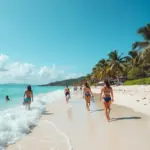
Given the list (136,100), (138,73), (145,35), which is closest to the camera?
(136,100)

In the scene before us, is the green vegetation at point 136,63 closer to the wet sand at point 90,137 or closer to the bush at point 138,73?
the bush at point 138,73

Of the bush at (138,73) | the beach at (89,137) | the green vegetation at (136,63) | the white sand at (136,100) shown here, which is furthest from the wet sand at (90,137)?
the bush at (138,73)

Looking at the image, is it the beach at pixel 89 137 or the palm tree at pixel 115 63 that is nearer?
the beach at pixel 89 137

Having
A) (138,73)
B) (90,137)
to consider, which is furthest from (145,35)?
(90,137)

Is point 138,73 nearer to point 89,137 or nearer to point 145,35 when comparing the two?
point 145,35

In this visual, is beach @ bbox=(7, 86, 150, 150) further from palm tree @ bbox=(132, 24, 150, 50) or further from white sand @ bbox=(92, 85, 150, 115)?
palm tree @ bbox=(132, 24, 150, 50)

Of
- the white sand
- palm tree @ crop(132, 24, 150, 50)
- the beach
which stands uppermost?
palm tree @ crop(132, 24, 150, 50)

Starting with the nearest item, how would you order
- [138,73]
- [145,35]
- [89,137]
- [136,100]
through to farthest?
1. [89,137]
2. [136,100]
3. [145,35]
4. [138,73]

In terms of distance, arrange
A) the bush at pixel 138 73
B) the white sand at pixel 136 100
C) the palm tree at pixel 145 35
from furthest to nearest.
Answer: the bush at pixel 138 73 < the palm tree at pixel 145 35 < the white sand at pixel 136 100

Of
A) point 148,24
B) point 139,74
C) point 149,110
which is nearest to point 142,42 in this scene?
point 148,24

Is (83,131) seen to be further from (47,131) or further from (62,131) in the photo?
(47,131)

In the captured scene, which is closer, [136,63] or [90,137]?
[90,137]

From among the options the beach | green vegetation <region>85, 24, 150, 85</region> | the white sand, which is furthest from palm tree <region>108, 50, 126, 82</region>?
the beach

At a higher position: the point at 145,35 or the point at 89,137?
the point at 145,35
